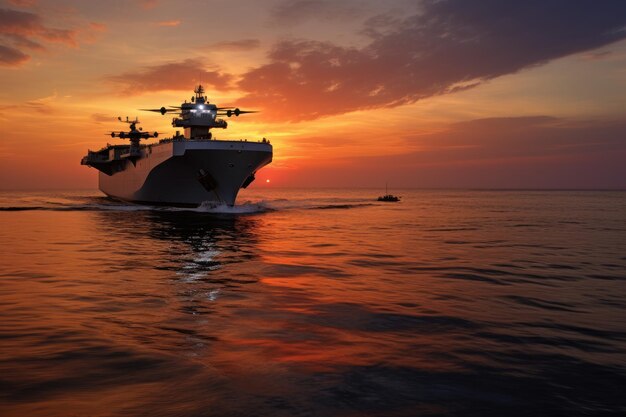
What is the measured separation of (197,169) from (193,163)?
4.30 feet

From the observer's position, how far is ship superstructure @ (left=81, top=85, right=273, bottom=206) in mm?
54656

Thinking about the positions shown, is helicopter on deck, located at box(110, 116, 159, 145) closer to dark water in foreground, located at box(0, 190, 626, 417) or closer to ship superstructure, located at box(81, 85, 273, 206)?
ship superstructure, located at box(81, 85, 273, 206)

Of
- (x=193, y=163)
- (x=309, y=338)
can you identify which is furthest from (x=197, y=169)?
(x=309, y=338)

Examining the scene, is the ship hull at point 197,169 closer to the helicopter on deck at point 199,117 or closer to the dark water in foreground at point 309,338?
the helicopter on deck at point 199,117

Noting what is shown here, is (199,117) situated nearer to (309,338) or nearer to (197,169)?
(197,169)

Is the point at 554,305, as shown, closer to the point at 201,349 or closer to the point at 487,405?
the point at 487,405

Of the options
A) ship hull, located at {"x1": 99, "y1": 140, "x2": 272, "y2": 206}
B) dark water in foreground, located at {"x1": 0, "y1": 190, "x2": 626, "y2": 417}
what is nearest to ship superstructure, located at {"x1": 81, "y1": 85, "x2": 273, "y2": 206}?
ship hull, located at {"x1": 99, "y1": 140, "x2": 272, "y2": 206}

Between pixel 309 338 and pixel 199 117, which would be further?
pixel 199 117

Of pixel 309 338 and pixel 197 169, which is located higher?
pixel 197 169

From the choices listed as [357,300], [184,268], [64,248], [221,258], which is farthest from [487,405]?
[64,248]

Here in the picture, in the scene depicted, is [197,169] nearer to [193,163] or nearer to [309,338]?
[193,163]

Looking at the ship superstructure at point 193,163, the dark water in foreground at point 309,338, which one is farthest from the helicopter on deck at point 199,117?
the dark water in foreground at point 309,338

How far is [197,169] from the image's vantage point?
56.8 m

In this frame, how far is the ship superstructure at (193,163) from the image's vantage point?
54656 millimetres
